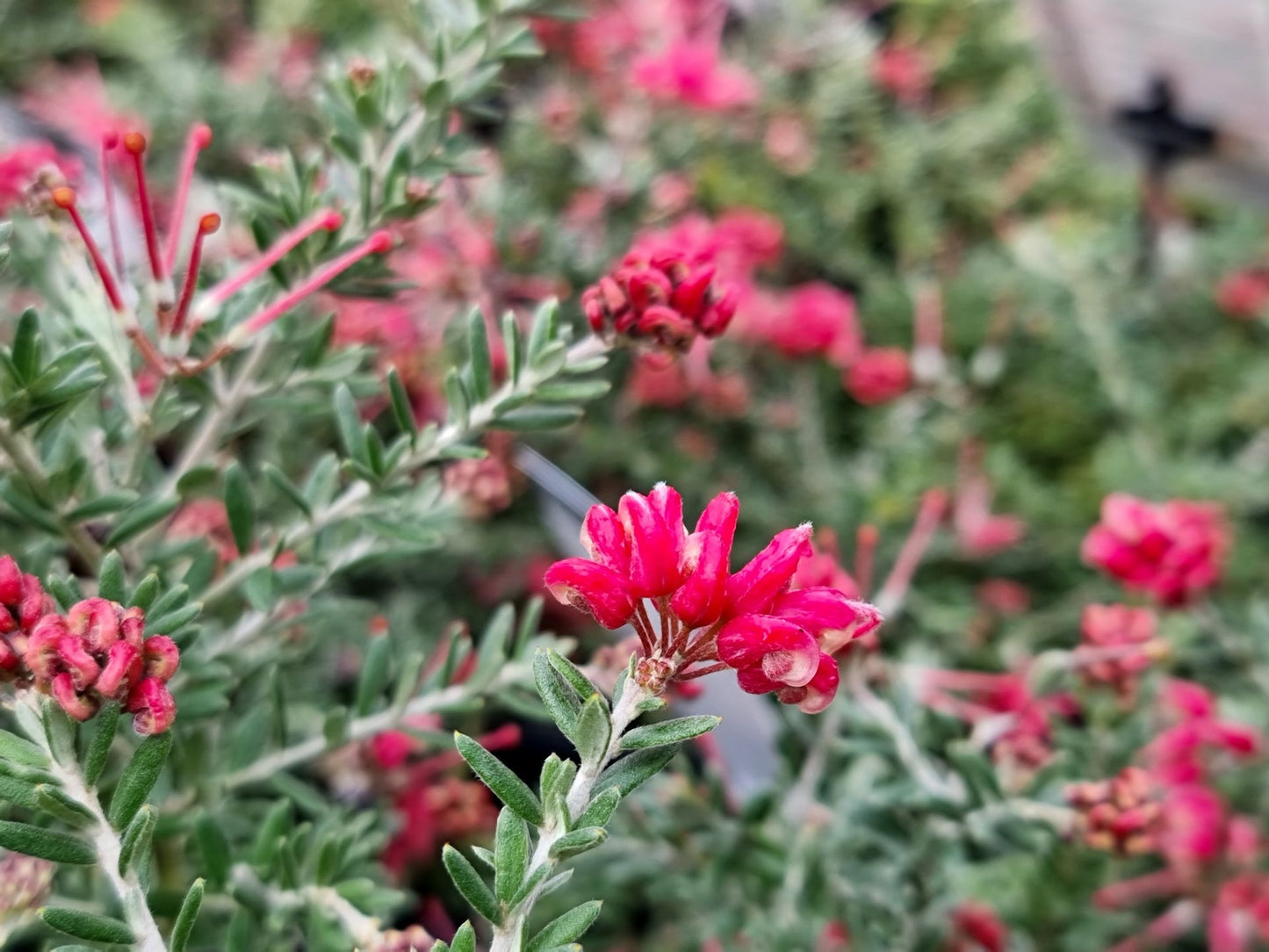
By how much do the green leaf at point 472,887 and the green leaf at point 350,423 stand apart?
26 centimetres

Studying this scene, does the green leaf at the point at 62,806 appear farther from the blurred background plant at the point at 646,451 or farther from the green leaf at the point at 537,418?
the green leaf at the point at 537,418

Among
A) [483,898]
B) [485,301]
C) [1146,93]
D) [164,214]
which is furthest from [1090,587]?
[164,214]

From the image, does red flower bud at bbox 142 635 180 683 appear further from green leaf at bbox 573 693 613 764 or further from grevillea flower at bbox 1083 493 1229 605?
grevillea flower at bbox 1083 493 1229 605

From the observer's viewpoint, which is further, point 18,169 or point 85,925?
point 18,169

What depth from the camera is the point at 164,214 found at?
48.4 inches

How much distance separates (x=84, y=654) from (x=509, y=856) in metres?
0.18

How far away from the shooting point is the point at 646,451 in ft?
4.22

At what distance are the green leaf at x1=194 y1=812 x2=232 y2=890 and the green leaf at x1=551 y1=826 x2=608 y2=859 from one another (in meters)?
0.26

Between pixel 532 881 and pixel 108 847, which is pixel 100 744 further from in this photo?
pixel 532 881

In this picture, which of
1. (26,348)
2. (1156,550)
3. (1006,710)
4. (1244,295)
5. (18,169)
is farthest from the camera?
(1244,295)

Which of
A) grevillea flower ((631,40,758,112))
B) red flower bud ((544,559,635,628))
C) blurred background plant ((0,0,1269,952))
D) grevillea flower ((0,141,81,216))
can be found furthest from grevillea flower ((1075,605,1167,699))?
grevillea flower ((631,40,758,112))

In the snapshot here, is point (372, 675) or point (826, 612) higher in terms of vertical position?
point (826, 612)

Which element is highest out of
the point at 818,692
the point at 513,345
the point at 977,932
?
the point at 513,345

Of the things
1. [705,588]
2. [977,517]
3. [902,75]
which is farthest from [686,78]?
[705,588]
